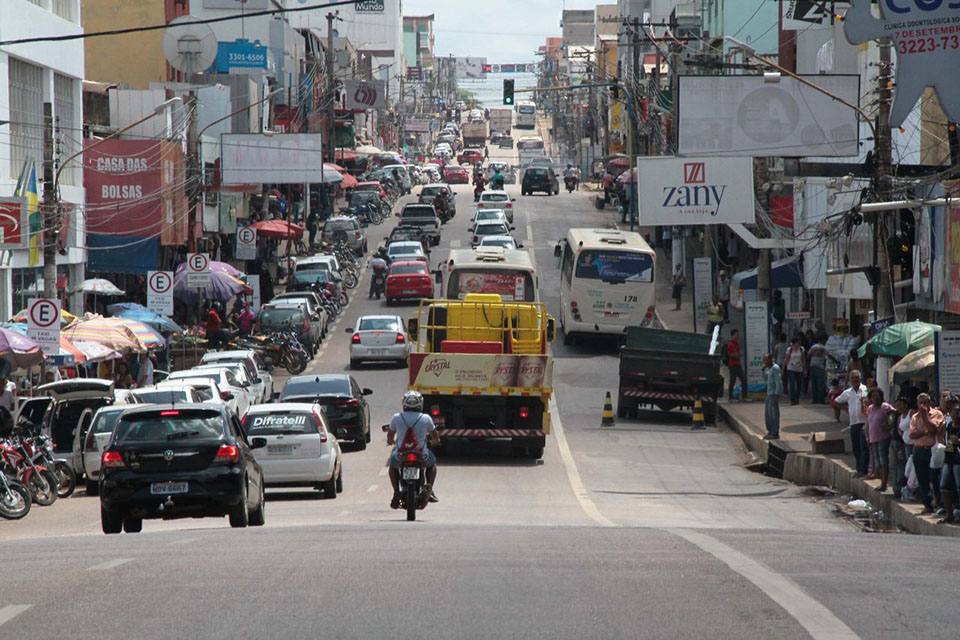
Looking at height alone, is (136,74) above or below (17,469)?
above

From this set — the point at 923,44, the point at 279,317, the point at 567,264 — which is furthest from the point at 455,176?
the point at 923,44

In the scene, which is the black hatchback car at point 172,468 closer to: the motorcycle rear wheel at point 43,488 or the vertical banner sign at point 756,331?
the motorcycle rear wheel at point 43,488

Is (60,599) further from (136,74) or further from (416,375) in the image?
(136,74)

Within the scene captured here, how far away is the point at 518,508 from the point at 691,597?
448 inches

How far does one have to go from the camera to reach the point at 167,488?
1583cm

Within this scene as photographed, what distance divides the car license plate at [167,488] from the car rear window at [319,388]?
12806mm

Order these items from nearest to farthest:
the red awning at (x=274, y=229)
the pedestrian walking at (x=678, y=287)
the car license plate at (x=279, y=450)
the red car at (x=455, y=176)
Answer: the car license plate at (x=279, y=450), the pedestrian walking at (x=678, y=287), the red awning at (x=274, y=229), the red car at (x=455, y=176)

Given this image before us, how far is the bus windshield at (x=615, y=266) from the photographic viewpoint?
44.0 m

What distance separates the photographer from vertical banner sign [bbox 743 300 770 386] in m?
35.7

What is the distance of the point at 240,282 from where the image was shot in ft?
153

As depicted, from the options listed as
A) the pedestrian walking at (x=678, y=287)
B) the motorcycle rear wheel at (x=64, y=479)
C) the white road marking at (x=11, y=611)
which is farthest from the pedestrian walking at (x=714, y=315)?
the white road marking at (x=11, y=611)

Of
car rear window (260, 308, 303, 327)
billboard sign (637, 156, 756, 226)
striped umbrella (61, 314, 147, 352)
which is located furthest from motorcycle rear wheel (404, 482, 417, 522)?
car rear window (260, 308, 303, 327)

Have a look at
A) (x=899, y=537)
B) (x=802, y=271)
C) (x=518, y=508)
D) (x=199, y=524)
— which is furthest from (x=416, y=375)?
(x=802, y=271)

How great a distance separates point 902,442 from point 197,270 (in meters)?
24.2
